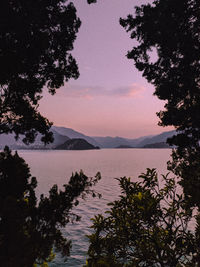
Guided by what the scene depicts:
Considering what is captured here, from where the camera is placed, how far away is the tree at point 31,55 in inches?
291

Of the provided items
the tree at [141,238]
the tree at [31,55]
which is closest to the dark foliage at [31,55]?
the tree at [31,55]

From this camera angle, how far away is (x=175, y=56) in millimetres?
10664

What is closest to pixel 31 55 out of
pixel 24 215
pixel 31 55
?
pixel 31 55

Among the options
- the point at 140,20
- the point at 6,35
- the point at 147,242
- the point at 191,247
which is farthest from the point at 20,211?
the point at 140,20

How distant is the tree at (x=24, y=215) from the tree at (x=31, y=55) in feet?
6.87

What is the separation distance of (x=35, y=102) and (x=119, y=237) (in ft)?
21.2

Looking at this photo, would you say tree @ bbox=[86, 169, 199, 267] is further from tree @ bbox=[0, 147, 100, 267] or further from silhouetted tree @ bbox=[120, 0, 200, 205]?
silhouetted tree @ bbox=[120, 0, 200, 205]

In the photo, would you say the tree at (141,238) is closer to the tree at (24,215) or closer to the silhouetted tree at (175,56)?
the tree at (24,215)

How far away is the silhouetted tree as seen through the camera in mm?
9828

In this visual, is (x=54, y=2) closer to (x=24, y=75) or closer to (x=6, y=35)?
(x=6, y=35)

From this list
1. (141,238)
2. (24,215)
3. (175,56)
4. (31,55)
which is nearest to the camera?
(141,238)

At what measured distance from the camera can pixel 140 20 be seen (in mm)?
11398

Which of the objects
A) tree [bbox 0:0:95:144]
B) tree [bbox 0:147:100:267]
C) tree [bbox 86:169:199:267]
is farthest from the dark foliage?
tree [bbox 86:169:199:267]

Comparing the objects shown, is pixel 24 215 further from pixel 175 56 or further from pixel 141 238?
pixel 175 56
